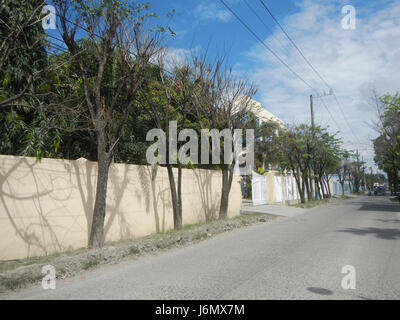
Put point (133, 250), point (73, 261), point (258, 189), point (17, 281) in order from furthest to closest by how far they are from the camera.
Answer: point (258, 189) → point (133, 250) → point (73, 261) → point (17, 281)

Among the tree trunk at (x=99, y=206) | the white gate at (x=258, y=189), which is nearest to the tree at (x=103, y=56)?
the tree trunk at (x=99, y=206)

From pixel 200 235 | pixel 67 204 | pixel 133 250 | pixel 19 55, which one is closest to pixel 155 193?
pixel 200 235

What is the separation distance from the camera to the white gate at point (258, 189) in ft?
82.5

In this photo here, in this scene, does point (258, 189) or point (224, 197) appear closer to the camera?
point (224, 197)

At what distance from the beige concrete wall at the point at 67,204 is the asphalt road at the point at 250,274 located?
211 cm

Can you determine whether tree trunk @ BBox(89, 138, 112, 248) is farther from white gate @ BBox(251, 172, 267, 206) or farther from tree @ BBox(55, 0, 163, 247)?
white gate @ BBox(251, 172, 267, 206)

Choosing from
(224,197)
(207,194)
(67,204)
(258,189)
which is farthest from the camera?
(258,189)

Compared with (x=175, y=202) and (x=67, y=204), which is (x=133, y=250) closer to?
(x=67, y=204)

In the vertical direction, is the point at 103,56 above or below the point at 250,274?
above

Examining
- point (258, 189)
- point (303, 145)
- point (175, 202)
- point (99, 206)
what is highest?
point (303, 145)

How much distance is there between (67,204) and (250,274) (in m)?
5.15

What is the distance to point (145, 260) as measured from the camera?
26.0 ft

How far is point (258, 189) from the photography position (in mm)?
25750
